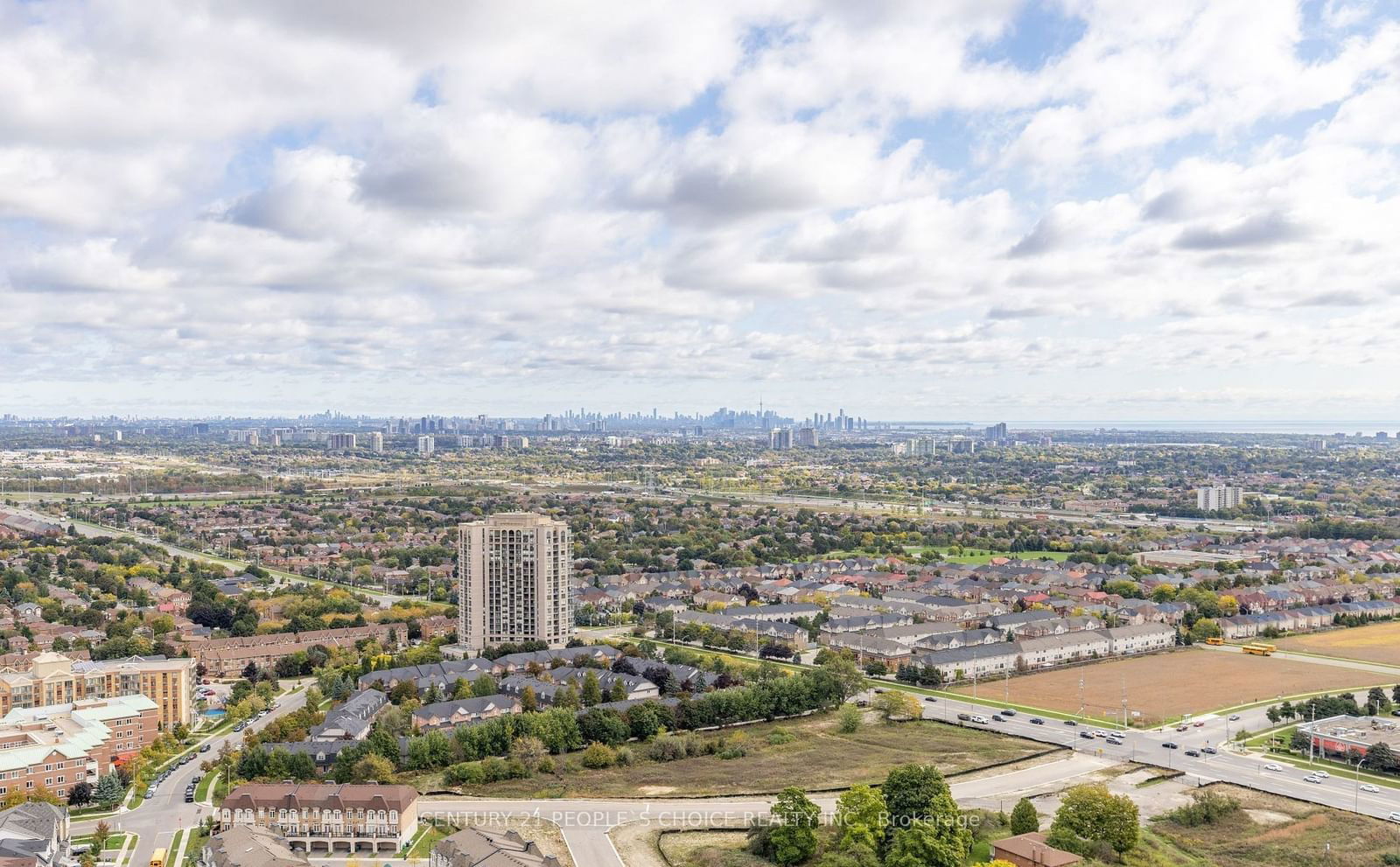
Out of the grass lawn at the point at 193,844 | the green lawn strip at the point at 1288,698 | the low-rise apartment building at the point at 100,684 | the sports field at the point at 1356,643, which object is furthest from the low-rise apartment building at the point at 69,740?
the sports field at the point at 1356,643

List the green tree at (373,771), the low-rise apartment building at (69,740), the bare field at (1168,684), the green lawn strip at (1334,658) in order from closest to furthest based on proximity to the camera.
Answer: the low-rise apartment building at (69,740) < the green tree at (373,771) < the bare field at (1168,684) < the green lawn strip at (1334,658)

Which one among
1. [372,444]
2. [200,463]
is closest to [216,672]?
[200,463]

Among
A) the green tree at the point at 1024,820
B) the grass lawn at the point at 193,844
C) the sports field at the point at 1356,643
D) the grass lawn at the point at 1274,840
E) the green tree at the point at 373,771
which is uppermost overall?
the green tree at the point at 1024,820

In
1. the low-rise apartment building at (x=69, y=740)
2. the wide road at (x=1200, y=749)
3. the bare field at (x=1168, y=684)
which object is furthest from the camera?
the bare field at (x=1168, y=684)

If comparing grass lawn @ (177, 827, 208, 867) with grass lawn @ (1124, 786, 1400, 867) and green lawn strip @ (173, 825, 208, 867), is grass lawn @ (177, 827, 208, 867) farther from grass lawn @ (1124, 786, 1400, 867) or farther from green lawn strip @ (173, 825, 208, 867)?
grass lawn @ (1124, 786, 1400, 867)

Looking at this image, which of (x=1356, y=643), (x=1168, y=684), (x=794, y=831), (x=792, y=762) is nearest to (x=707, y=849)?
(x=794, y=831)

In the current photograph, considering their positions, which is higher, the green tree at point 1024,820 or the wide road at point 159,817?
the green tree at point 1024,820

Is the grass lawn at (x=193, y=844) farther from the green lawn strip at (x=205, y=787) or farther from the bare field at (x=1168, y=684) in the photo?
the bare field at (x=1168, y=684)
